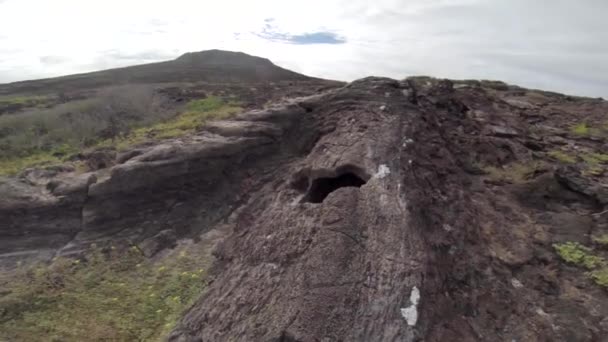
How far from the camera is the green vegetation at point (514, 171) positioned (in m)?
11.9

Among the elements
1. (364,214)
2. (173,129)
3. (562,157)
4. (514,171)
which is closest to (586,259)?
(514,171)

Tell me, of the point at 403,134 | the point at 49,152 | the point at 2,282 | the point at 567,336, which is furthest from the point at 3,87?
the point at 567,336

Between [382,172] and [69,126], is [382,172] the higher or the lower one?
the higher one

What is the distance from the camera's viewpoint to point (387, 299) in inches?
316

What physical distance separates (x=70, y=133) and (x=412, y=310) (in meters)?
14.7

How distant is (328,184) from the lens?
1175cm

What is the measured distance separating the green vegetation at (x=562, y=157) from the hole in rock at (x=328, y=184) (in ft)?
18.6

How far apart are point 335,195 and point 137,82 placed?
25.1 meters

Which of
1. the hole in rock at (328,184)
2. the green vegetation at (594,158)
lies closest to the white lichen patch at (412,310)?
the hole in rock at (328,184)

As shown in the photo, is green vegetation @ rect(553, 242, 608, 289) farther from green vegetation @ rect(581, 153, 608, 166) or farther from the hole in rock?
the hole in rock

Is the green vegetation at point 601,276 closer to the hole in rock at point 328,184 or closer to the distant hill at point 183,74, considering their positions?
the hole in rock at point 328,184

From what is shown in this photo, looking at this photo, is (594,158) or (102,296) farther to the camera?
(594,158)

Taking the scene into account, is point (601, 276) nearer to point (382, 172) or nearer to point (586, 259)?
point (586, 259)

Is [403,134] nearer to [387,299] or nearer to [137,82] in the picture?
[387,299]
